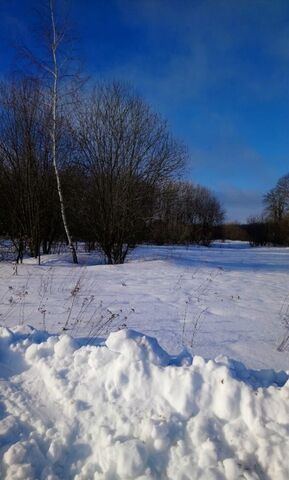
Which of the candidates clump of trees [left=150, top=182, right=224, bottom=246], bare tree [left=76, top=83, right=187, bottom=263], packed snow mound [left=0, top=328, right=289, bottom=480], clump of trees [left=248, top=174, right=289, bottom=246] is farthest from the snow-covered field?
clump of trees [left=248, top=174, right=289, bottom=246]

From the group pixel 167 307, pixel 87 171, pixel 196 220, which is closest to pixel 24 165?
pixel 87 171

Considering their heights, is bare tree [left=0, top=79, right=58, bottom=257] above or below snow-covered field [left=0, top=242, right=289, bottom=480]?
above

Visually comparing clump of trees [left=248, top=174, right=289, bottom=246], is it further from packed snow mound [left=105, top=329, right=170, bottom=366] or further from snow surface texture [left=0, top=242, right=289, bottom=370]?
packed snow mound [left=105, top=329, right=170, bottom=366]

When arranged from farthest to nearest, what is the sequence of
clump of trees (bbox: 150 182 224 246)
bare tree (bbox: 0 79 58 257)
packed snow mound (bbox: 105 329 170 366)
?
clump of trees (bbox: 150 182 224 246)
bare tree (bbox: 0 79 58 257)
packed snow mound (bbox: 105 329 170 366)

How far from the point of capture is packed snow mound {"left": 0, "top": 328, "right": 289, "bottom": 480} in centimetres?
199

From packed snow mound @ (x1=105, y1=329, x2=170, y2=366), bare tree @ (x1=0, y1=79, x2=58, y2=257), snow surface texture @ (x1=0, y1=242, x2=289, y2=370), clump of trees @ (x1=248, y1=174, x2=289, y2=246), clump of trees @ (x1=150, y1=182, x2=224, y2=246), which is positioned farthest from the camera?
clump of trees @ (x1=248, y1=174, x2=289, y2=246)


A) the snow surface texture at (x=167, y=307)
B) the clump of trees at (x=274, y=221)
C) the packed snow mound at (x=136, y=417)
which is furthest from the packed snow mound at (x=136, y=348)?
the clump of trees at (x=274, y=221)

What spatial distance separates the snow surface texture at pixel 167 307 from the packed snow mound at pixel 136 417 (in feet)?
3.98

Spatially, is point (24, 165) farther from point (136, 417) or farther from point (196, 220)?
point (196, 220)

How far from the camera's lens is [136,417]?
2.35 metres

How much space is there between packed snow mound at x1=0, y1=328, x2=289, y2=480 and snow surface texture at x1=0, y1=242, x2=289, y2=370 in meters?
1.21

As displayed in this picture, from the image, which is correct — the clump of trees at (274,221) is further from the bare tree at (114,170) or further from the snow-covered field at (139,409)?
the snow-covered field at (139,409)

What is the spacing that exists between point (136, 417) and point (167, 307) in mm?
3881

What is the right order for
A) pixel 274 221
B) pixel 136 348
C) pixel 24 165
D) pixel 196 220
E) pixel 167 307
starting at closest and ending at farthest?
pixel 136 348
pixel 167 307
pixel 24 165
pixel 274 221
pixel 196 220
